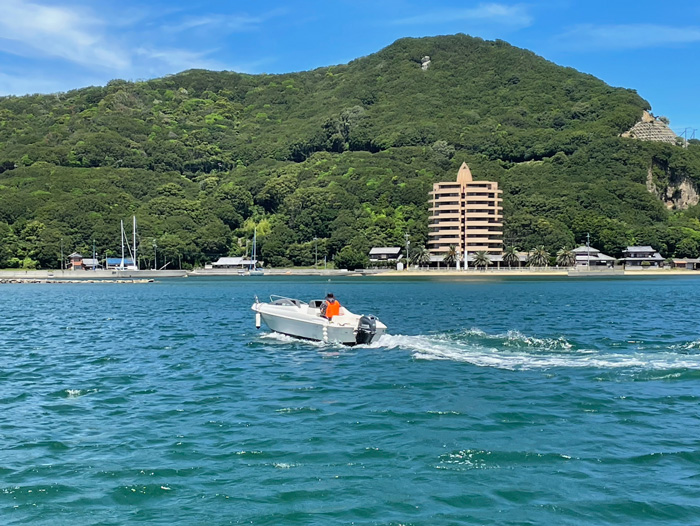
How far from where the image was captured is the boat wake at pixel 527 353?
2392 cm

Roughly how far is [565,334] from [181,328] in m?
22.5

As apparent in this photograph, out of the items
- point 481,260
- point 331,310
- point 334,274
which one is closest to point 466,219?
point 481,260

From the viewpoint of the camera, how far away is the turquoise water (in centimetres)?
1099

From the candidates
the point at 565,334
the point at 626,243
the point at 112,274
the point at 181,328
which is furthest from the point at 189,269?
the point at 565,334

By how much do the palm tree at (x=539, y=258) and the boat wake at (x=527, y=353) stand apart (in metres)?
128

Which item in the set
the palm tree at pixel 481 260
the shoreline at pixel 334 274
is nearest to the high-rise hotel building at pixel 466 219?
the palm tree at pixel 481 260

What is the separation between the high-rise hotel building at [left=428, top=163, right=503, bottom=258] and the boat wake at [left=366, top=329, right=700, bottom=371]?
141 metres

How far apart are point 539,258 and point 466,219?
84.5 feet

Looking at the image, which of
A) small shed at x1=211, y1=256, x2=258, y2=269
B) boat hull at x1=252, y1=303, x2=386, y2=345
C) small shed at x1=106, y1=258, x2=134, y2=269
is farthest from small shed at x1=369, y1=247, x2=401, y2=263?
boat hull at x1=252, y1=303, x2=386, y2=345

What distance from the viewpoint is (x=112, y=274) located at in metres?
142

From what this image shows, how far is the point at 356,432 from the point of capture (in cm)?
1549

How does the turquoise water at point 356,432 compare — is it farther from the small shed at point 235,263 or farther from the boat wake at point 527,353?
the small shed at point 235,263

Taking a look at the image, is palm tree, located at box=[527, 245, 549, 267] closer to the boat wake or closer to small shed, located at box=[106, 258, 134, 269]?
small shed, located at box=[106, 258, 134, 269]

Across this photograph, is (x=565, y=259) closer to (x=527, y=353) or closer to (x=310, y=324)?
(x=310, y=324)
